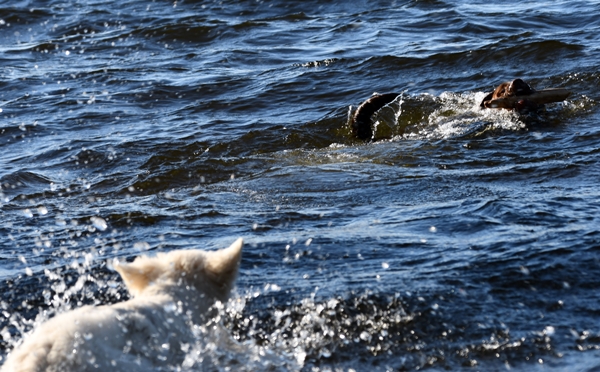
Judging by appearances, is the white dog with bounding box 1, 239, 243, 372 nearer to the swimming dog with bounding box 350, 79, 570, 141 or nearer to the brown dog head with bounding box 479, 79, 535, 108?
the swimming dog with bounding box 350, 79, 570, 141

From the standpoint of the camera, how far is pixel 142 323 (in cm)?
439

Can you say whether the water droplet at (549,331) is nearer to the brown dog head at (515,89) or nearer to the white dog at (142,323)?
the white dog at (142,323)

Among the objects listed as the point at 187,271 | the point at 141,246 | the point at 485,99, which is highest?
the point at 187,271

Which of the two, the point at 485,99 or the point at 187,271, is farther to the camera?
the point at 485,99

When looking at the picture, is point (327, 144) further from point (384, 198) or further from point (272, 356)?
point (272, 356)

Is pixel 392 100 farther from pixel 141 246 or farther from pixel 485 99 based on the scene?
pixel 141 246

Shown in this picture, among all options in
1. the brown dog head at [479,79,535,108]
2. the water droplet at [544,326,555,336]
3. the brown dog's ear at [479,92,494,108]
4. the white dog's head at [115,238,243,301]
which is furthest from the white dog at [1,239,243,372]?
the brown dog's ear at [479,92,494,108]

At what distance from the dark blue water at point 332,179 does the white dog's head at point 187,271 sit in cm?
50

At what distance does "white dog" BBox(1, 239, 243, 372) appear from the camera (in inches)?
156

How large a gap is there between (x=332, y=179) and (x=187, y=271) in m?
4.22

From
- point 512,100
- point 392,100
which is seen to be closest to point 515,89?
point 512,100

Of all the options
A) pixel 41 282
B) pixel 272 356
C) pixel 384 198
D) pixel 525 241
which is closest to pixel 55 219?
pixel 41 282

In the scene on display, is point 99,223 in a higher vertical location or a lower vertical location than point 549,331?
lower

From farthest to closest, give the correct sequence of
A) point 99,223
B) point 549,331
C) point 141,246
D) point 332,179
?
point 332,179 → point 99,223 → point 141,246 → point 549,331
